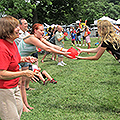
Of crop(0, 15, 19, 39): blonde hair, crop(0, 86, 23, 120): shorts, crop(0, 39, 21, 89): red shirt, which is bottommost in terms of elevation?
crop(0, 86, 23, 120): shorts

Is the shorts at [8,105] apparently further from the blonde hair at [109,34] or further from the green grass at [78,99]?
the blonde hair at [109,34]

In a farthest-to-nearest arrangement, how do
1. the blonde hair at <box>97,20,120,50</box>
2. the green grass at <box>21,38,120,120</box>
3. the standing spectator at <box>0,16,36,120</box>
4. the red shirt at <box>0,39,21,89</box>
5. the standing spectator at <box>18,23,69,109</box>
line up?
the green grass at <box>21,38,120,120</box> < the blonde hair at <box>97,20,120,50</box> < the standing spectator at <box>18,23,69,109</box> < the standing spectator at <box>0,16,36,120</box> < the red shirt at <box>0,39,21,89</box>

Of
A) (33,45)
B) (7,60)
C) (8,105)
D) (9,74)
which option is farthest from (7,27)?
(33,45)

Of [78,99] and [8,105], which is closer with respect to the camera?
[8,105]

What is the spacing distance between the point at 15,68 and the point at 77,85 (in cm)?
359

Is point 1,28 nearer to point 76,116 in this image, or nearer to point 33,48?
point 33,48

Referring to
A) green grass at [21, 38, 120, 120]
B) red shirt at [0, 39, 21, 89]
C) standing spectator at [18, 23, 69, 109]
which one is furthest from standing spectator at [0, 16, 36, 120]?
green grass at [21, 38, 120, 120]

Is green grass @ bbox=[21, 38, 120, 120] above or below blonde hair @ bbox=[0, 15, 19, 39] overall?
below

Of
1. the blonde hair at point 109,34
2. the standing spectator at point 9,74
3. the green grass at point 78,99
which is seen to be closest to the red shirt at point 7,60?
the standing spectator at point 9,74

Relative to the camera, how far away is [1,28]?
2.19 meters

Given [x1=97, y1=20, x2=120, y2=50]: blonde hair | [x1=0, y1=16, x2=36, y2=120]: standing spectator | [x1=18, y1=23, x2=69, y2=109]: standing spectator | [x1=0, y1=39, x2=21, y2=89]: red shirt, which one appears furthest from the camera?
[x1=97, y1=20, x2=120, y2=50]: blonde hair

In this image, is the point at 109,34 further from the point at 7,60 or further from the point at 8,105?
the point at 8,105

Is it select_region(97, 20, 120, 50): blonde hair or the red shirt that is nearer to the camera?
the red shirt

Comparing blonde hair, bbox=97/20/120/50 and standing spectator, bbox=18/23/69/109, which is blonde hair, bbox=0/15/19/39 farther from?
blonde hair, bbox=97/20/120/50
